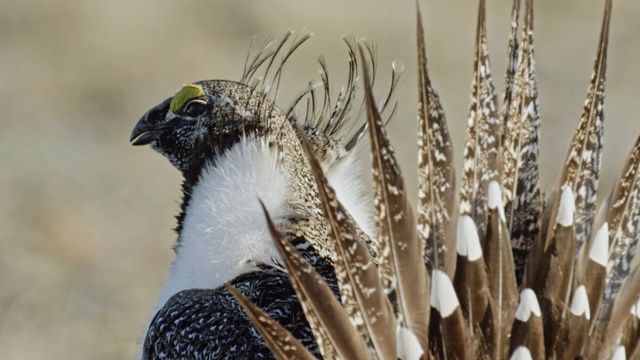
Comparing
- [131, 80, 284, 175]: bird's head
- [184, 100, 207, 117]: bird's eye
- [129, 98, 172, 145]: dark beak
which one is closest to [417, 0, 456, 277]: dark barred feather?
[131, 80, 284, 175]: bird's head

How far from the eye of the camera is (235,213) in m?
3.35

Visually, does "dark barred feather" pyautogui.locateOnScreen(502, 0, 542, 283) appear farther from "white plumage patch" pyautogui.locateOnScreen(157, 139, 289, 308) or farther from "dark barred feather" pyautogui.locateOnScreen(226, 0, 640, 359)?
"white plumage patch" pyautogui.locateOnScreen(157, 139, 289, 308)

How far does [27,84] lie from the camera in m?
8.66

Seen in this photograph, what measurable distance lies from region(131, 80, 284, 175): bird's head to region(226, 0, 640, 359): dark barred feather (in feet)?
3.68

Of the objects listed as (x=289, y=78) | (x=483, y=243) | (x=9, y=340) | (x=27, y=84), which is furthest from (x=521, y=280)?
(x=27, y=84)

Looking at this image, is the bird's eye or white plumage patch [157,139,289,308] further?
the bird's eye

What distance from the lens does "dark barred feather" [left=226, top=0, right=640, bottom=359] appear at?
2.28 metres

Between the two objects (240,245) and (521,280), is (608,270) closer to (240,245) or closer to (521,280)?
(521,280)

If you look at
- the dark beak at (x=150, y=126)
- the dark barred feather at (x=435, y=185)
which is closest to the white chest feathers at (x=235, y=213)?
the dark beak at (x=150, y=126)

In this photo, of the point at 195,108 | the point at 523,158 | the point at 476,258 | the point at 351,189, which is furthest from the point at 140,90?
the point at 476,258

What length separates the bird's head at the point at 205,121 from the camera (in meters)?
3.46

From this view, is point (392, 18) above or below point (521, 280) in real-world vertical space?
above

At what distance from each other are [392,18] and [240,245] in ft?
20.6

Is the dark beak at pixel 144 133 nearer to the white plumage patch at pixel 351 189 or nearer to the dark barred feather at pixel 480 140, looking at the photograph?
the white plumage patch at pixel 351 189
